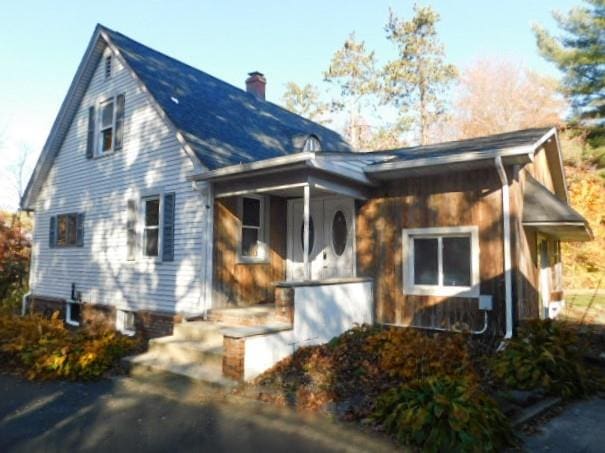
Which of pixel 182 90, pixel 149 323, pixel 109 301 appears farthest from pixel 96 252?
pixel 182 90

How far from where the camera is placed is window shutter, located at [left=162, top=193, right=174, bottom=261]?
10.1 metres

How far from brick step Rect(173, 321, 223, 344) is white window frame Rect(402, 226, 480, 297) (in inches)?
148

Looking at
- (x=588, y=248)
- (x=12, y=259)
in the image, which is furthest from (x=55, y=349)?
(x=588, y=248)

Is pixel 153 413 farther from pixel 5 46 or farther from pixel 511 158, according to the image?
pixel 5 46

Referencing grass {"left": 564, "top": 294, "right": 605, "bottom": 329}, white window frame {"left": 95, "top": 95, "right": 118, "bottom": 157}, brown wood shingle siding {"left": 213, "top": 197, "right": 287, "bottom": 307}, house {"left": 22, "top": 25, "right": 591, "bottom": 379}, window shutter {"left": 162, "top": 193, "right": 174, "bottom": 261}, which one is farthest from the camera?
white window frame {"left": 95, "top": 95, "right": 118, "bottom": 157}

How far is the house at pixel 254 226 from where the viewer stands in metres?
7.96

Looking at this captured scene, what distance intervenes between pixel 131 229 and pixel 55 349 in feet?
12.2

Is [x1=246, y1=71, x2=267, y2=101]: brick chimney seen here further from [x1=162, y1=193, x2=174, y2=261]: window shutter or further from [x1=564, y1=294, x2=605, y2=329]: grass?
[x1=564, y1=294, x2=605, y2=329]: grass

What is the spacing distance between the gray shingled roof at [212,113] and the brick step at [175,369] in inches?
153

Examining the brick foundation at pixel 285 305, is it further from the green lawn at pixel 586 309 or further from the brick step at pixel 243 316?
the green lawn at pixel 586 309

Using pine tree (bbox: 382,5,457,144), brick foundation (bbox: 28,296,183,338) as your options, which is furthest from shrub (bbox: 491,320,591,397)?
pine tree (bbox: 382,5,457,144)

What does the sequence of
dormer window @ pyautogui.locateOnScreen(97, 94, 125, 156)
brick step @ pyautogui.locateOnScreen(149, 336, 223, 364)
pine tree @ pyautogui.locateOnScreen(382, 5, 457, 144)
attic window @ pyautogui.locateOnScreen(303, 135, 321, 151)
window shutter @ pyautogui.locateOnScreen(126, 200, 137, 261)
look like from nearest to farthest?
brick step @ pyautogui.locateOnScreen(149, 336, 223, 364)
window shutter @ pyautogui.locateOnScreen(126, 200, 137, 261)
dormer window @ pyautogui.locateOnScreen(97, 94, 125, 156)
attic window @ pyautogui.locateOnScreen(303, 135, 321, 151)
pine tree @ pyautogui.locateOnScreen(382, 5, 457, 144)

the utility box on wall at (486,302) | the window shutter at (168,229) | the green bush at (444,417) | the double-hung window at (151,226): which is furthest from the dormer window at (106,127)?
the green bush at (444,417)

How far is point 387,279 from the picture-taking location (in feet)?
30.6
